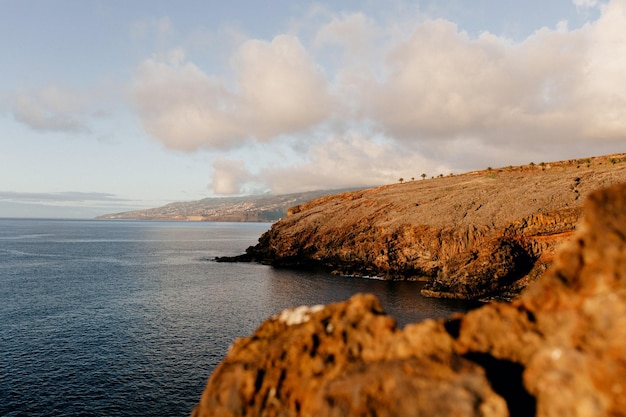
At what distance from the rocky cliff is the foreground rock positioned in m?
75.5

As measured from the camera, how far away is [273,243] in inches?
5817

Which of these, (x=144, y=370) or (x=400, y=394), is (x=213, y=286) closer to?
(x=144, y=370)

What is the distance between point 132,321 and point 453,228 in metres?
83.0

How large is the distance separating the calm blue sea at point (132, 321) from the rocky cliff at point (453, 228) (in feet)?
41.4

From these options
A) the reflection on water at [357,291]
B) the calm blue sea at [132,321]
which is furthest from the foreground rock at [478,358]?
the reflection on water at [357,291]

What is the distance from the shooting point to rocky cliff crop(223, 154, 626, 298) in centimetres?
8731

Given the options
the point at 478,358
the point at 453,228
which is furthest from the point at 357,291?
the point at 478,358

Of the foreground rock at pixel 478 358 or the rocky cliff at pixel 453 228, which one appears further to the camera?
the rocky cliff at pixel 453 228

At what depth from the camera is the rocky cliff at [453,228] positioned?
286 feet

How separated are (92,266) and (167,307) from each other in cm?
6372

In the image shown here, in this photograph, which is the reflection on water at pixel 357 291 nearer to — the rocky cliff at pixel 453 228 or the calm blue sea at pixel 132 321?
the calm blue sea at pixel 132 321

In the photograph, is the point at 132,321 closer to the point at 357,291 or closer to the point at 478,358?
the point at 357,291

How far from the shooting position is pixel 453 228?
10569 centimetres

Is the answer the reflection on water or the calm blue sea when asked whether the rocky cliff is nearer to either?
the reflection on water
